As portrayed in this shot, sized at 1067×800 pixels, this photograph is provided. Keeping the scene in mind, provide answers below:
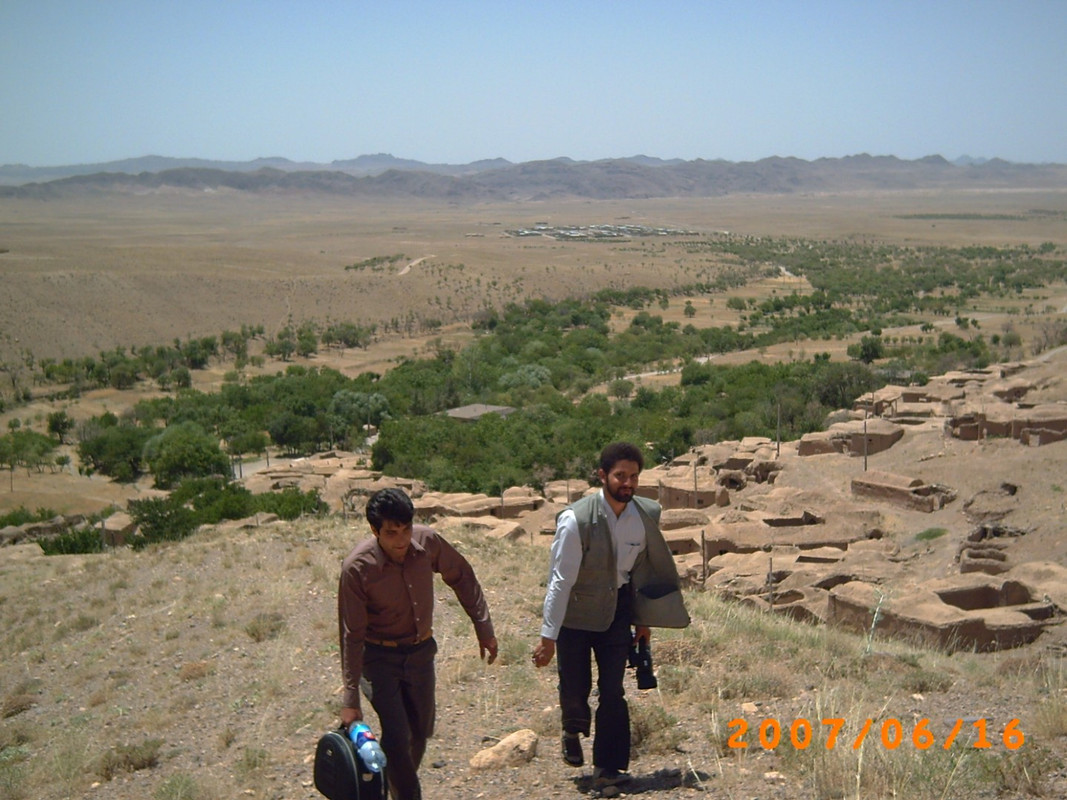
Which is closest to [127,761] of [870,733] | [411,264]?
[870,733]

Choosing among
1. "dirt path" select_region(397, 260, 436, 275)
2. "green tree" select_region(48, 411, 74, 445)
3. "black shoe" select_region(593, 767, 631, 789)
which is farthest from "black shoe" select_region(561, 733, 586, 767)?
"dirt path" select_region(397, 260, 436, 275)

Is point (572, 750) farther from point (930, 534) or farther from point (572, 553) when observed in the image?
point (930, 534)

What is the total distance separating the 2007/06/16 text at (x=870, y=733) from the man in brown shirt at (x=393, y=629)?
1.64m

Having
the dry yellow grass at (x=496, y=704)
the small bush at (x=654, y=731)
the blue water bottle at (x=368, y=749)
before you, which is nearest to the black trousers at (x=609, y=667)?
the dry yellow grass at (x=496, y=704)

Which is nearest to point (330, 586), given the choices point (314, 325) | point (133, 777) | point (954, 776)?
point (133, 777)

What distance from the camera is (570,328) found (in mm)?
59062

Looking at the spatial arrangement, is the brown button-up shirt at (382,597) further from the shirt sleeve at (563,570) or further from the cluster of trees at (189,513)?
the cluster of trees at (189,513)

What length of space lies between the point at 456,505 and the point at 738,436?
1296cm

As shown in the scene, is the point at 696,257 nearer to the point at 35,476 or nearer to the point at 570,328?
the point at 570,328

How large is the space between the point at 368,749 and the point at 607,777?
4.34ft

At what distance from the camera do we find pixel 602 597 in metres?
4.91

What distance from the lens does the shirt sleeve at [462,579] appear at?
480 centimetres

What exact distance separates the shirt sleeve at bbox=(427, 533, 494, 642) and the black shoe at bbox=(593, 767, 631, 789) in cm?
84

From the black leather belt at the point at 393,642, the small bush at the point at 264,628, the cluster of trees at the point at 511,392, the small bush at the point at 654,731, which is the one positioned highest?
the black leather belt at the point at 393,642
